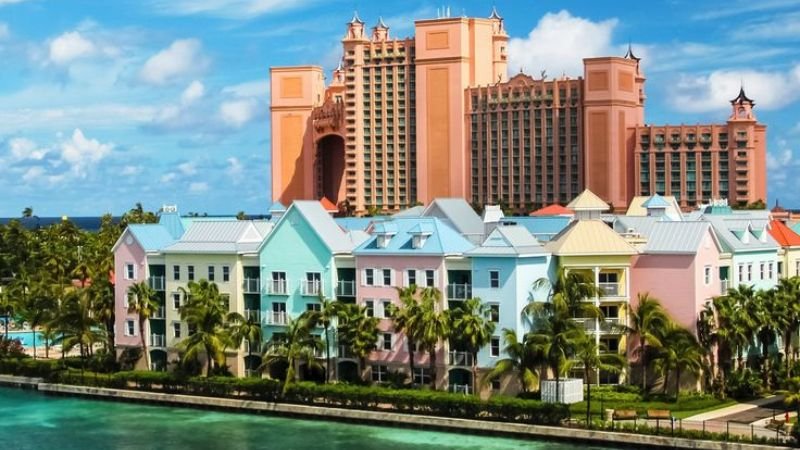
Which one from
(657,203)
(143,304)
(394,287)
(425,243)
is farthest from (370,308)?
(657,203)

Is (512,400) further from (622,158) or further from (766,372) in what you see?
(622,158)

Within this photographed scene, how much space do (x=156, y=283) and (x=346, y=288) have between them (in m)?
14.6

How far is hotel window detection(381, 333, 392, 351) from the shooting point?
243 feet

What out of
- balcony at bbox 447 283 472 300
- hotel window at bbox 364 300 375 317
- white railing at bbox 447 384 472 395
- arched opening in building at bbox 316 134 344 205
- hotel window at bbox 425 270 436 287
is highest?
arched opening in building at bbox 316 134 344 205

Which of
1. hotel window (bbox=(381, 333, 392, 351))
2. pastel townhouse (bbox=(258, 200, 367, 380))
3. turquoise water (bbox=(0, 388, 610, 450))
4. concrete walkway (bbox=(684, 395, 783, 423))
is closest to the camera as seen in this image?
concrete walkway (bbox=(684, 395, 783, 423))

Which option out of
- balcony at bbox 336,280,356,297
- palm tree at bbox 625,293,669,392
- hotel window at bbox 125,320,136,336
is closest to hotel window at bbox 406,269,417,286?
balcony at bbox 336,280,356,297

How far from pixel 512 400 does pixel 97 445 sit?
20746 mm

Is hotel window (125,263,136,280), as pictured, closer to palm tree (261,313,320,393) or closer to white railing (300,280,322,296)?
white railing (300,280,322,296)

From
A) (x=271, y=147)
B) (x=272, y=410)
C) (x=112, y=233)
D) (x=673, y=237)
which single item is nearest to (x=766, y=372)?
(x=673, y=237)

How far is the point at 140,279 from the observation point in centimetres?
8544

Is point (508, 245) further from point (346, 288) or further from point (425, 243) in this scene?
point (346, 288)

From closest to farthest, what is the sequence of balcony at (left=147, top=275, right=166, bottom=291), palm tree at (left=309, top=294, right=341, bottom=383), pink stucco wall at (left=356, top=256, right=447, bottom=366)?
pink stucco wall at (left=356, top=256, right=447, bottom=366) → palm tree at (left=309, top=294, right=341, bottom=383) → balcony at (left=147, top=275, right=166, bottom=291)

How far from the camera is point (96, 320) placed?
8619 centimetres

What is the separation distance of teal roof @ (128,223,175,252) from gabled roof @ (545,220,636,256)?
26.7m
